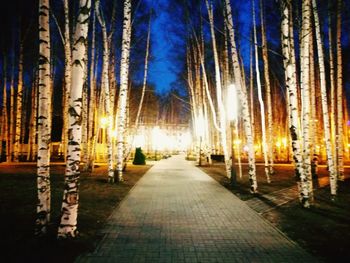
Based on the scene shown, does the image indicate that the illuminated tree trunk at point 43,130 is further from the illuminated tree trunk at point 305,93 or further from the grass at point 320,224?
the illuminated tree trunk at point 305,93

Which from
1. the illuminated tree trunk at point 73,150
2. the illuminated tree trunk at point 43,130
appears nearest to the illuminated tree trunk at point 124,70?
the illuminated tree trunk at point 43,130

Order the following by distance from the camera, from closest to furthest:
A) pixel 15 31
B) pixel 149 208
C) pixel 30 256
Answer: pixel 30 256, pixel 149 208, pixel 15 31

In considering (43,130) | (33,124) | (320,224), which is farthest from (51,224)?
(33,124)

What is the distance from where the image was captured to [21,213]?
23.9ft

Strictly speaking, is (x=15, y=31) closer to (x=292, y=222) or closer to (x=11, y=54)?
(x=11, y=54)

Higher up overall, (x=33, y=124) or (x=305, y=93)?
(x=33, y=124)

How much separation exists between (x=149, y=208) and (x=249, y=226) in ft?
10.7

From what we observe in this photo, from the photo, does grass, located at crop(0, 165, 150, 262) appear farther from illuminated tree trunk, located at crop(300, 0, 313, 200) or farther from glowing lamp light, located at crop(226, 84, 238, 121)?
illuminated tree trunk, located at crop(300, 0, 313, 200)

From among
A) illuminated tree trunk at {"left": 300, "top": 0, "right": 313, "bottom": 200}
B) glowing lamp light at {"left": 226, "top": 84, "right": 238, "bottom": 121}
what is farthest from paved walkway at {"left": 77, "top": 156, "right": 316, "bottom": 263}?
glowing lamp light at {"left": 226, "top": 84, "right": 238, "bottom": 121}

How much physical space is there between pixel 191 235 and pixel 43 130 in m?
3.87

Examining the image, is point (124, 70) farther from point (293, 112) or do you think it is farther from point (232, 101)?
point (293, 112)

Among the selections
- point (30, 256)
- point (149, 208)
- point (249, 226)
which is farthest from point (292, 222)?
point (30, 256)

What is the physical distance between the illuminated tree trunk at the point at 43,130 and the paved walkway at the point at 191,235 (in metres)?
1.40

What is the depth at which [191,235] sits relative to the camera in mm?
6004
